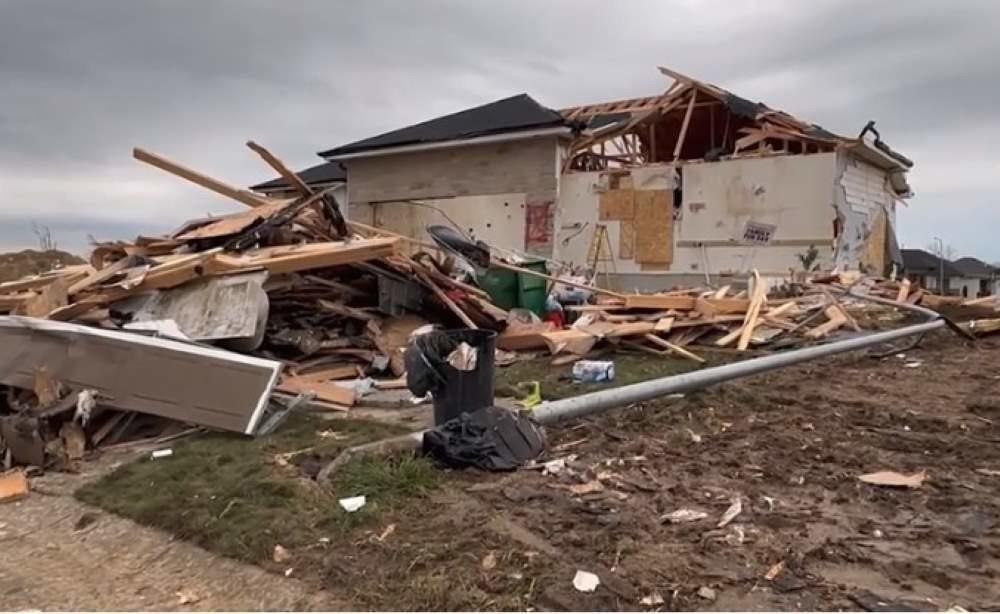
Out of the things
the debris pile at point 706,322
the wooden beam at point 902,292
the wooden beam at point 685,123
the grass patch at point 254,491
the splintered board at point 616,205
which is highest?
the wooden beam at point 685,123

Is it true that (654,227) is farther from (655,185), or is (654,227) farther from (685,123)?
(685,123)

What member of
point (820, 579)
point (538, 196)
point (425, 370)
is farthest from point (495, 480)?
point (538, 196)

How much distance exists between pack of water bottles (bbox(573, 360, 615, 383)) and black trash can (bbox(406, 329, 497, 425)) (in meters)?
2.11

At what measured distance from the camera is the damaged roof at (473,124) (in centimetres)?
1769

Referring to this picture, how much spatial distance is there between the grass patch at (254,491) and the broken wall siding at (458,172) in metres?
13.6

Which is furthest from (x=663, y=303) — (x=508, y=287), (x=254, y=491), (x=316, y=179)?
(x=316, y=179)

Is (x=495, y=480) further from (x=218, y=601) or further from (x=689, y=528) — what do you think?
(x=218, y=601)

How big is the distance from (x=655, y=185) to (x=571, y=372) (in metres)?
10.5

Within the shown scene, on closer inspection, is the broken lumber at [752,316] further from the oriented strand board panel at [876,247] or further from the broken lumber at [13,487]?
the oriented strand board panel at [876,247]

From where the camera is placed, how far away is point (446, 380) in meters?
4.77

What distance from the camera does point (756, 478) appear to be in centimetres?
410

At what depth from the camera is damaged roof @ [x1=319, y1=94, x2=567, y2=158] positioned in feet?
58.0

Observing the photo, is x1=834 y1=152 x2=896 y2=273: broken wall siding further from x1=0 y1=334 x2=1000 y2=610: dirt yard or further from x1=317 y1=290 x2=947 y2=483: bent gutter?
x1=0 y1=334 x2=1000 y2=610: dirt yard

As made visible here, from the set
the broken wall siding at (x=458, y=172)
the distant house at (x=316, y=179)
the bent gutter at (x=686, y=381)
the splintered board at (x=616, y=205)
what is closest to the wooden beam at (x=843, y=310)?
the bent gutter at (x=686, y=381)
